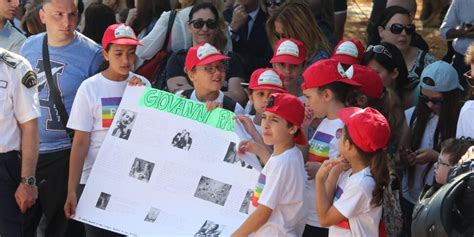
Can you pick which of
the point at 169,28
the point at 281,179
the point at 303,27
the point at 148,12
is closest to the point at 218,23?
the point at 169,28

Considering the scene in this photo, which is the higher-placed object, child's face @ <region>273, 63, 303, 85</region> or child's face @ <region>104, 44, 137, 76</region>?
child's face @ <region>104, 44, 137, 76</region>

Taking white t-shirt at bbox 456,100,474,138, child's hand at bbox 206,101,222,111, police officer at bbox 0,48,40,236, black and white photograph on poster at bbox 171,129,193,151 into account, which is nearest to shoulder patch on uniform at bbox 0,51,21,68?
police officer at bbox 0,48,40,236

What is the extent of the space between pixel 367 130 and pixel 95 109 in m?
2.11

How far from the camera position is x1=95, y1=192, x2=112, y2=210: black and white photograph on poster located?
629cm

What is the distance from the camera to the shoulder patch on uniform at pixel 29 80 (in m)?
6.20

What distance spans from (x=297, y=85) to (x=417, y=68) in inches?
52.5

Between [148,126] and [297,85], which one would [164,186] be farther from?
[297,85]

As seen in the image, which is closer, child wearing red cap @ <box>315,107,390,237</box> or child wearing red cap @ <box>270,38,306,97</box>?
child wearing red cap @ <box>315,107,390,237</box>

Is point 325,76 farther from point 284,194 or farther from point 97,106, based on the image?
point 97,106

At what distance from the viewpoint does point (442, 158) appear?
5754 mm

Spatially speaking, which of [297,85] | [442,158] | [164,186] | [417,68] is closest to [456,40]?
[417,68]

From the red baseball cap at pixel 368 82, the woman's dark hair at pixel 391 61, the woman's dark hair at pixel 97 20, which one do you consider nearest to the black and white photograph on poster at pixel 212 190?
the red baseball cap at pixel 368 82

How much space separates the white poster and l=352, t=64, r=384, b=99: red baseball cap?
86cm

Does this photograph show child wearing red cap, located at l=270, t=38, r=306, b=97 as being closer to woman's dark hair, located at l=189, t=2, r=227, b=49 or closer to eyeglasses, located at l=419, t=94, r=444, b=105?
eyeglasses, located at l=419, t=94, r=444, b=105
